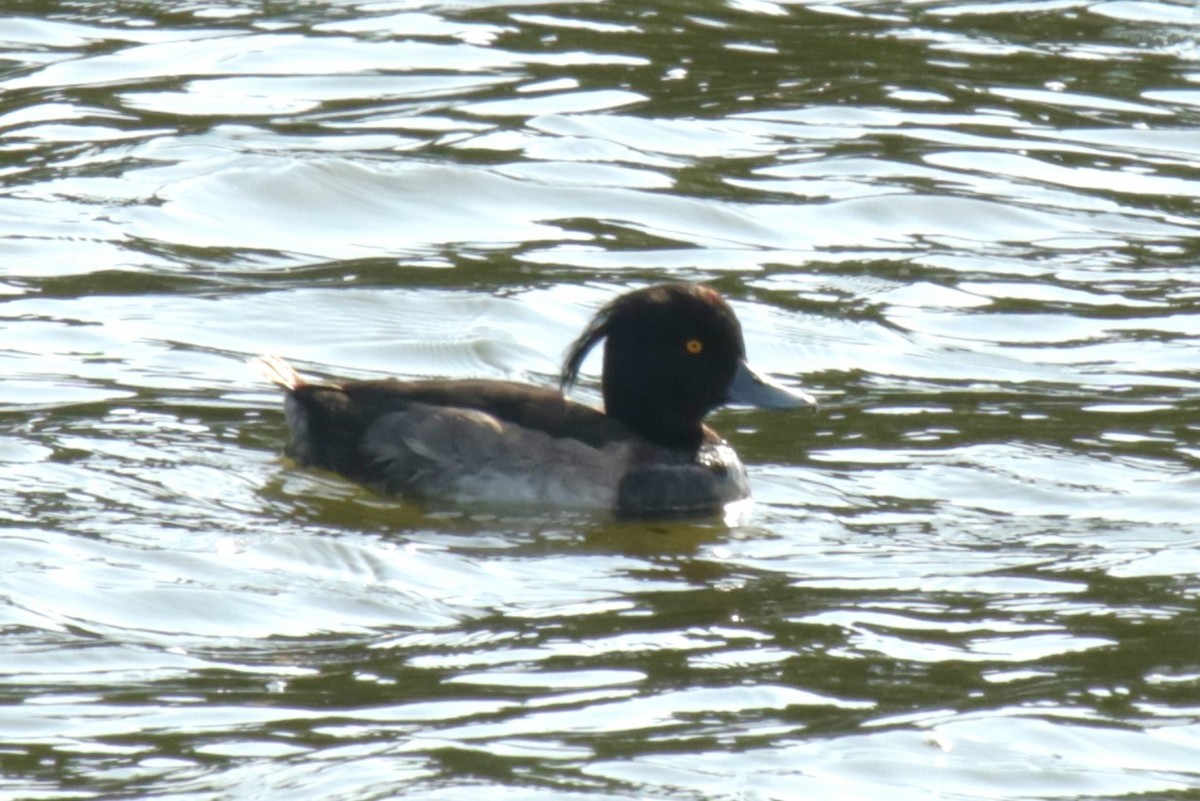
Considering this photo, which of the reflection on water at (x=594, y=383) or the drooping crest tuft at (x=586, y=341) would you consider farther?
the drooping crest tuft at (x=586, y=341)

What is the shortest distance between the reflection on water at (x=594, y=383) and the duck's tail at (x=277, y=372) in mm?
292

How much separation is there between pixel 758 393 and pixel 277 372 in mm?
1834

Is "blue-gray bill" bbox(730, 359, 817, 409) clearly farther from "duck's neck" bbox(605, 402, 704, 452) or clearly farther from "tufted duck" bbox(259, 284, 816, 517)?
"duck's neck" bbox(605, 402, 704, 452)

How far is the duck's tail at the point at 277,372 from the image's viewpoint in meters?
9.36

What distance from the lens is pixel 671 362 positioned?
9352 millimetres

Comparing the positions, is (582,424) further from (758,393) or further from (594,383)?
(594,383)

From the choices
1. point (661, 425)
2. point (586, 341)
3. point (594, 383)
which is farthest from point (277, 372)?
point (594, 383)

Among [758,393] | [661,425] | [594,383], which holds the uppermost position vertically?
[758,393]

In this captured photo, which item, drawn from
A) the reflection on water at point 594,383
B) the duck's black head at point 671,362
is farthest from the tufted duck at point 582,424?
the reflection on water at point 594,383

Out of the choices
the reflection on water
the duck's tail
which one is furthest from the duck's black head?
the duck's tail

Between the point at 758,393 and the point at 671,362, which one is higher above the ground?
the point at 671,362

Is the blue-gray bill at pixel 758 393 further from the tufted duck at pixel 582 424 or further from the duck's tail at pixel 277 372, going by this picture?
the duck's tail at pixel 277 372

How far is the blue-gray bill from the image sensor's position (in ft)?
31.0

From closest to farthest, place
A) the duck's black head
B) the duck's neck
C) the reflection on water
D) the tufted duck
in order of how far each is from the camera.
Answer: the reflection on water → the tufted duck → the duck's black head → the duck's neck
